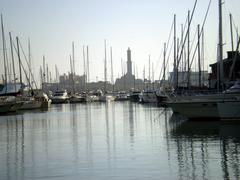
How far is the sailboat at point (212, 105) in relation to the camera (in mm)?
34719

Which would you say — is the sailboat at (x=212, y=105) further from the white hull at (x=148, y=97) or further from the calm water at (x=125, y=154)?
the white hull at (x=148, y=97)

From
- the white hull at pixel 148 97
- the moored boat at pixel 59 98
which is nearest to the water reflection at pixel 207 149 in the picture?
the white hull at pixel 148 97

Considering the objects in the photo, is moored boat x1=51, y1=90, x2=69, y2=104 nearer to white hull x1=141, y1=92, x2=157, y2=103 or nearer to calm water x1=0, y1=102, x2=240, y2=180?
white hull x1=141, y1=92, x2=157, y2=103

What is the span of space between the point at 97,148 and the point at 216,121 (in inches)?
599

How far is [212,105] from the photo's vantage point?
36.9m

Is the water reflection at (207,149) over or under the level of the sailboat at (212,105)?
under

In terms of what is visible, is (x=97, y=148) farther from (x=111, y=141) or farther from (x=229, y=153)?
(x=229, y=153)

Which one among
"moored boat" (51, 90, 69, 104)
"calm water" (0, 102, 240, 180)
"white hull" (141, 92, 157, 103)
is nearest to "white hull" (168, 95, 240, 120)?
"calm water" (0, 102, 240, 180)

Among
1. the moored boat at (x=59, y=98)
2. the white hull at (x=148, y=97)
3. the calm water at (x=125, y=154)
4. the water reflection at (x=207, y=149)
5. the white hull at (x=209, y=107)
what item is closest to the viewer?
the water reflection at (x=207, y=149)

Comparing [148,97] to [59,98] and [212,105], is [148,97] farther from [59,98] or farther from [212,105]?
[212,105]

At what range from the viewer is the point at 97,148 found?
A: 24.3 meters

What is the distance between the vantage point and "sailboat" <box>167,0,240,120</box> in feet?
114

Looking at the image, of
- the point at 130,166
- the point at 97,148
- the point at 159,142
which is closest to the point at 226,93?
the point at 159,142

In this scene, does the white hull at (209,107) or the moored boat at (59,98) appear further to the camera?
the moored boat at (59,98)
